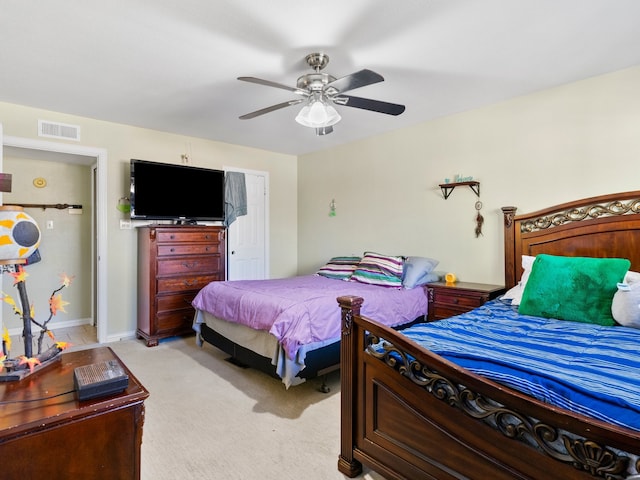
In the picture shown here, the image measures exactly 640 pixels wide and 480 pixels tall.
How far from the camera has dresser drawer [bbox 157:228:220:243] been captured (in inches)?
155

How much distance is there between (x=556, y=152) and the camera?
10.2 ft

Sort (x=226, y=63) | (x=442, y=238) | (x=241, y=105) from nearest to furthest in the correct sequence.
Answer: (x=226, y=63) → (x=241, y=105) → (x=442, y=238)

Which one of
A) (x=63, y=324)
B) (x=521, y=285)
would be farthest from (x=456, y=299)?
(x=63, y=324)

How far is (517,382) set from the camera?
123 centimetres

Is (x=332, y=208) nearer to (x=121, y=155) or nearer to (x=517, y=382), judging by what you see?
(x=121, y=155)

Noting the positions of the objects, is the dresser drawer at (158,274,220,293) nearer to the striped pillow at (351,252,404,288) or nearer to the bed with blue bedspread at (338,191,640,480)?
the striped pillow at (351,252,404,288)

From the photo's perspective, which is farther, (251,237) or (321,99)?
(251,237)

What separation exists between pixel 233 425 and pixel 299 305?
887 millimetres

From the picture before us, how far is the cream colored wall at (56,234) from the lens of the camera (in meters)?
4.44

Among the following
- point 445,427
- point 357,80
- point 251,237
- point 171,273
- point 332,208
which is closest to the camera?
point 445,427

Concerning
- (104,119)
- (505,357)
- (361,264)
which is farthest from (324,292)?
(104,119)

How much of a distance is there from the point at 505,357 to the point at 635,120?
2478 mm

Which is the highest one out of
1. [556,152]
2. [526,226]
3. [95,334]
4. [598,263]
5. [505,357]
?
[556,152]

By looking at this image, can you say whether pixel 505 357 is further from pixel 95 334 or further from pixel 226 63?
pixel 95 334
